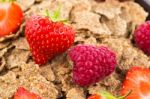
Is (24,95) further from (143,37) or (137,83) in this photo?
(143,37)

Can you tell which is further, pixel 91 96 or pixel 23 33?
pixel 23 33

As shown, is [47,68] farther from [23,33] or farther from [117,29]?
[117,29]

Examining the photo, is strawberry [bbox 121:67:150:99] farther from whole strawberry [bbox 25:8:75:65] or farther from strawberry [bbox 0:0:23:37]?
strawberry [bbox 0:0:23:37]

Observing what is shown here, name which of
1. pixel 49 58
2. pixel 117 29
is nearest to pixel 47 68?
pixel 49 58

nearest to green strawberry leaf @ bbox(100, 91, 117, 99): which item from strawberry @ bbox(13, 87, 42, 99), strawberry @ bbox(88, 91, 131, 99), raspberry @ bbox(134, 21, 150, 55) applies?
strawberry @ bbox(88, 91, 131, 99)

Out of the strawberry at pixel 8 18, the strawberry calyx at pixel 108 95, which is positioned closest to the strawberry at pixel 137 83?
the strawberry calyx at pixel 108 95

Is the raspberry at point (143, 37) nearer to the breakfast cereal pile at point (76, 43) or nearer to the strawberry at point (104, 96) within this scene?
the breakfast cereal pile at point (76, 43)
